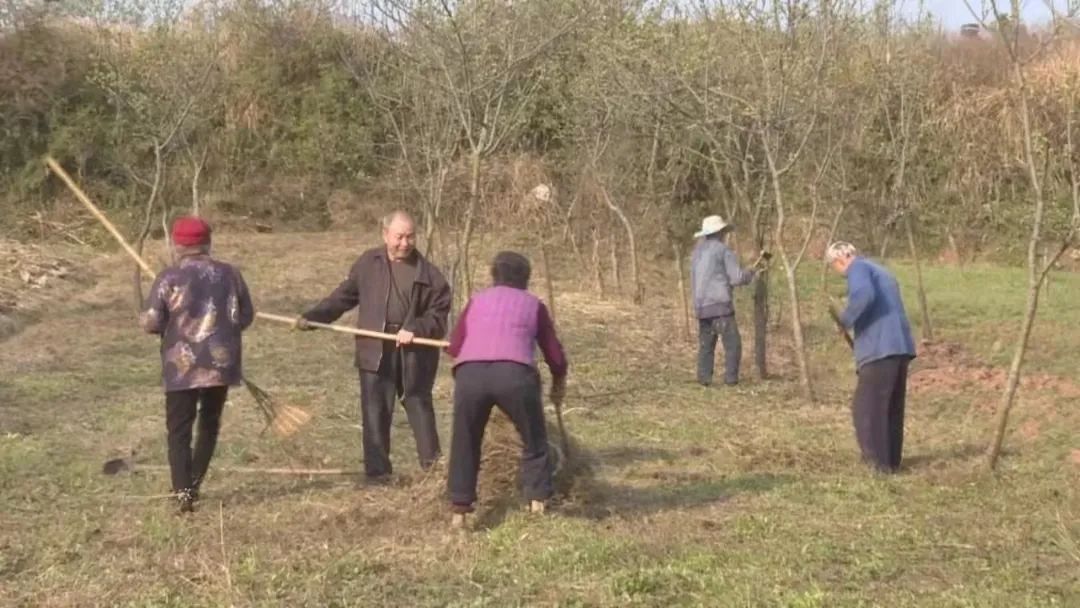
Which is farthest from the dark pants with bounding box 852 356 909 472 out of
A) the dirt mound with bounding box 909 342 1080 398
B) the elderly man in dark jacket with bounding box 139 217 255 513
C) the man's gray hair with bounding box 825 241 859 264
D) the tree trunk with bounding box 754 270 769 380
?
the tree trunk with bounding box 754 270 769 380

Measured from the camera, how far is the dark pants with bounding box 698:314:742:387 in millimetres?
11977

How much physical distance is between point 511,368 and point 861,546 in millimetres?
1827

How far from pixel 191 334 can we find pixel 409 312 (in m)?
1.22

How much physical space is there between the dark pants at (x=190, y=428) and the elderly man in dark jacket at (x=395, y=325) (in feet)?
2.43

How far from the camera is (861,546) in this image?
5832mm

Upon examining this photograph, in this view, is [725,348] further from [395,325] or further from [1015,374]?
[395,325]

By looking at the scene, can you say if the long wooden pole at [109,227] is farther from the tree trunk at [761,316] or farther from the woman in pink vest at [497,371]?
the tree trunk at [761,316]

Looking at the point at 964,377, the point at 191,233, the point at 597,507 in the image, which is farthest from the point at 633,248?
the point at 191,233

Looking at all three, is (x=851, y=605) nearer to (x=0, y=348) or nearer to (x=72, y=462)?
(x=72, y=462)

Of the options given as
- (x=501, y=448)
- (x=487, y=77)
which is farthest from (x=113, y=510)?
(x=487, y=77)

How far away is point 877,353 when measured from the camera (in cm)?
791

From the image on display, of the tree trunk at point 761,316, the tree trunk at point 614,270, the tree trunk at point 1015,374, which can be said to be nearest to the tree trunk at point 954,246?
the tree trunk at point 614,270

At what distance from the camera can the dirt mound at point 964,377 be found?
11141 millimetres

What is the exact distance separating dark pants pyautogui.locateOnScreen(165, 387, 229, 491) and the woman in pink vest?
4.68ft
